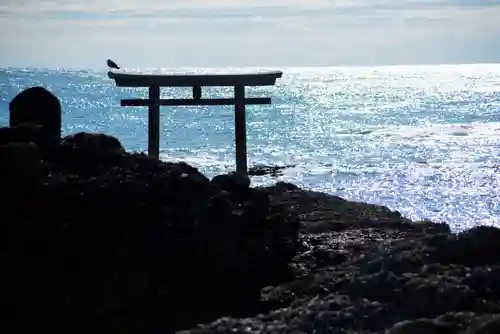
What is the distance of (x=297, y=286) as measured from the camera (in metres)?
7.55

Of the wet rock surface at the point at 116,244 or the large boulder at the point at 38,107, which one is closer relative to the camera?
the wet rock surface at the point at 116,244


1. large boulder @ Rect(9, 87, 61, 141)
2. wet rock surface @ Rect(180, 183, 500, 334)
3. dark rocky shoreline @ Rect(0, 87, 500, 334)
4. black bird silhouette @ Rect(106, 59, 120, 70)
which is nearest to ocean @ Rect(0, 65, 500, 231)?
black bird silhouette @ Rect(106, 59, 120, 70)

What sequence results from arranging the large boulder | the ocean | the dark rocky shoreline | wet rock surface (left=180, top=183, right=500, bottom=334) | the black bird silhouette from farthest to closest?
the ocean → the black bird silhouette → the large boulder → the dark rocky shoreline → wet rock surface (left=180, top=183, right=500, bottom=334)

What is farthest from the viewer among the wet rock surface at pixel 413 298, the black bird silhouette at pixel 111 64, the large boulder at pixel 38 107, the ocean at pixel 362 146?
the ocean at pixel 362 146

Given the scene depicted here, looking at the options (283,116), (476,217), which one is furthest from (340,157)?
(283,116)

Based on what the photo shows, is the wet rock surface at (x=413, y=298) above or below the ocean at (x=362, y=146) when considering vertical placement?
above

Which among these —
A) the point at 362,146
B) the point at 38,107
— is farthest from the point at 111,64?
the point at 362,146

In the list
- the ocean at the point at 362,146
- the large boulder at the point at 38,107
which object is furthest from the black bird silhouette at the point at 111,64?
the large boulder at the point at 38,107

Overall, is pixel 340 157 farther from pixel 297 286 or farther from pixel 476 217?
pixel 297 286

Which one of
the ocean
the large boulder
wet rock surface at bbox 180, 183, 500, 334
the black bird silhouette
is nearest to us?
wet rock surface at bbox 180, 183, 500, 334

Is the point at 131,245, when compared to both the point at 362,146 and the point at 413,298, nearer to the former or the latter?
the point at 413,298

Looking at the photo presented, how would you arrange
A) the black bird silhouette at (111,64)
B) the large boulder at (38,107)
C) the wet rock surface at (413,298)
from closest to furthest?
1. the wet rock surface at (413,298)
2. the large boulder at (38,107)
3. the black bird silhouette at (111,64)

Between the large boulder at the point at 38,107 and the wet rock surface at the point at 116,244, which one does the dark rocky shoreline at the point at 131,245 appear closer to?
the wet rock surface at the point at 116,244

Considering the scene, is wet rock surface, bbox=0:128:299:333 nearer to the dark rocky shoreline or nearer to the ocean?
the dark rocky shoreline
